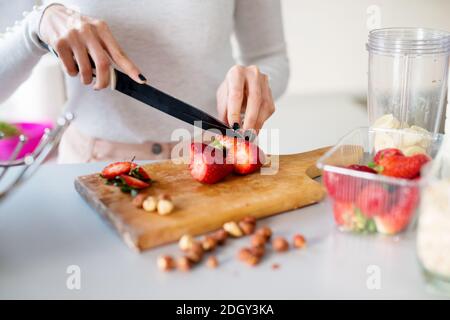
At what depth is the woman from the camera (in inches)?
39.3

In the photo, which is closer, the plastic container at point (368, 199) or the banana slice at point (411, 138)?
the plastic container at point (368, 199)

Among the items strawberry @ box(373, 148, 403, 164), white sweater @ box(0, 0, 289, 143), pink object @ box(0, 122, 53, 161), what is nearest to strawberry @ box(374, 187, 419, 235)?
strawberry @ box(373, 148, 403, 164)

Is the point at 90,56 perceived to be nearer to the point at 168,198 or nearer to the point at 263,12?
the point at 168,198

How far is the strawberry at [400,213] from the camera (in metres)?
0.64

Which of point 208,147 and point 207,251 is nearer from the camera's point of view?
point 207,251

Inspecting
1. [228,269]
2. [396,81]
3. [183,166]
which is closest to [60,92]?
[183,166]

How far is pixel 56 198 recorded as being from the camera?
0.89m

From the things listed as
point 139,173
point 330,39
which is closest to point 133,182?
point 139,173

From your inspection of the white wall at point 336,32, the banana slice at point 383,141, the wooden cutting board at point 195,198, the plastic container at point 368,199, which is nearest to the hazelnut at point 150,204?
the wooden cutting board at point 195,198

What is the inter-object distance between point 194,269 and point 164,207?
124 mm

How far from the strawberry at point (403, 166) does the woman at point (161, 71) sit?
31 cm

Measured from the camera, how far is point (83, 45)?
845mm

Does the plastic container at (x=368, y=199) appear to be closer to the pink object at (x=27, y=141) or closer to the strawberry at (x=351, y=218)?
the strawberry at (x=351, y=218)
